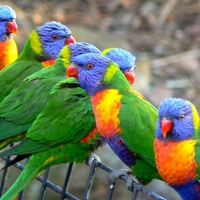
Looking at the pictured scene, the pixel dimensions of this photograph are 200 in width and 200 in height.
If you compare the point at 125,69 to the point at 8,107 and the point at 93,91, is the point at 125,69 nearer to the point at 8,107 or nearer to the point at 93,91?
the point at 93,91

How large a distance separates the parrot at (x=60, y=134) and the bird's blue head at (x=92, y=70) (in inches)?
4.0

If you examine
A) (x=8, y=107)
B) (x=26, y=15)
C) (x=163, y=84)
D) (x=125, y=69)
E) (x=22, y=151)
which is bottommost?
(x=22, y=151)

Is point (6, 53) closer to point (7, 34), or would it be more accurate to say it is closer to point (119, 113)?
point (7, 34)

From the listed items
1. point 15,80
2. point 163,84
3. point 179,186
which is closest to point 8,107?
A: point 15,80

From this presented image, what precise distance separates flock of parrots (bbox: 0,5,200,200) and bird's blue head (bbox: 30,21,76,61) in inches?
15.3

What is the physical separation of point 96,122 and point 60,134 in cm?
19

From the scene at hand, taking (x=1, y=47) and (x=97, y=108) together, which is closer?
(x=97, y=108)

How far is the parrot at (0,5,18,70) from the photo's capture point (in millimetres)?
4242

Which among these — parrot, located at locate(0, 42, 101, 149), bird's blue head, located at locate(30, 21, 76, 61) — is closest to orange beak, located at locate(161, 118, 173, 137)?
parrot, located at locate(0, 42, 101, 149)

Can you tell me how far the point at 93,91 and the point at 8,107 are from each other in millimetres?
482

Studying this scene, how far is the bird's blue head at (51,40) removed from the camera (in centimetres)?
385

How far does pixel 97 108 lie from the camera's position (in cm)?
307

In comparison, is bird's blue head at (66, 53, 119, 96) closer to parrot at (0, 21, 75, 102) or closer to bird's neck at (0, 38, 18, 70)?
parrot at (0, 21, 75, 102)

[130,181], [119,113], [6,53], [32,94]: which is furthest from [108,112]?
[6,53]
